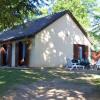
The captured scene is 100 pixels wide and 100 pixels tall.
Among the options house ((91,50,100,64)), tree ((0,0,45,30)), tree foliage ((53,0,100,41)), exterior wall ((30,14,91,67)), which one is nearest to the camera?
tree ((0,0,45,30))

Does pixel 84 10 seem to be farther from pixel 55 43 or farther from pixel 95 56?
pixel 55 43

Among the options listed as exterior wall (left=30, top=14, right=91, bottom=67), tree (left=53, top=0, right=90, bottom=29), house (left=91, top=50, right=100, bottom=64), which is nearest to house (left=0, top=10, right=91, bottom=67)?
exterior wall (left=30, top=14, right=91, bottom=67)

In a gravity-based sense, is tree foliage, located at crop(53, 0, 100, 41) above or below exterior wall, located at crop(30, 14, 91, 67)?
above

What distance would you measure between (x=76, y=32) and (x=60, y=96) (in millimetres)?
21045

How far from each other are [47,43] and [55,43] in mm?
914

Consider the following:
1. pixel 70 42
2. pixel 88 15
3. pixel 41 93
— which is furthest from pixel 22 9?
pixel 88 15

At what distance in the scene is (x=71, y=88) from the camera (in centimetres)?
1580

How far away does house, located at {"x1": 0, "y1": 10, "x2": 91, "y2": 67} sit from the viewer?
31.7 meters

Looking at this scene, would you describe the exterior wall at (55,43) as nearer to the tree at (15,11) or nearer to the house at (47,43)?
the house at (47,43)

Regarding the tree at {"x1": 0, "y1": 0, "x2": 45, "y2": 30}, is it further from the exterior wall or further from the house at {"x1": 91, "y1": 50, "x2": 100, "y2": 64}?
the house at {"x1": 91, "y1": 50, "x2": 100, "y2": 64}

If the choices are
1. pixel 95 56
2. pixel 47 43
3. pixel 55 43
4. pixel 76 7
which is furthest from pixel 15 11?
pixel 76 7

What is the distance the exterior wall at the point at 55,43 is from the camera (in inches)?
1245

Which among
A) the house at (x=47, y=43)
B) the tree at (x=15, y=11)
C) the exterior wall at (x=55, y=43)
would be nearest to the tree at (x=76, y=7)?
the house at (x=47, y=43)

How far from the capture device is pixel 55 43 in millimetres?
32719
